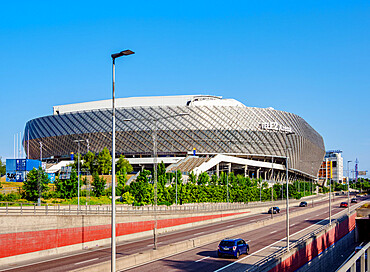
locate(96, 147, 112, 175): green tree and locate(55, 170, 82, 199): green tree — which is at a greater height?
locate(96, 147, 112, 175): green tree

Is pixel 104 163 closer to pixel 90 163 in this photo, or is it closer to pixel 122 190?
pixel 90 163

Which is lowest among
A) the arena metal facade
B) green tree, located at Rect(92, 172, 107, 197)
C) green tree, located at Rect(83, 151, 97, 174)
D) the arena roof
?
green tree, located at Rect(92, 172, 107, 197)

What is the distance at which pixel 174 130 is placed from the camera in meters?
141

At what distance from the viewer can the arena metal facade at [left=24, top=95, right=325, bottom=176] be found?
463ft

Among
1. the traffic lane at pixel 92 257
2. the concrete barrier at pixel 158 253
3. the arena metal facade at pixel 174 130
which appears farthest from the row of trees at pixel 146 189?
the concrete barrier at pixel 158 253

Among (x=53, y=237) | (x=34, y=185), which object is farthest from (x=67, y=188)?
(x=53, y=237)

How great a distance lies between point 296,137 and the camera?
6432 inches

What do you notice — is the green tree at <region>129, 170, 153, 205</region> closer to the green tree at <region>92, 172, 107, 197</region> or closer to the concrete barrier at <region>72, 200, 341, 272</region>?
the green tree at <region>92, 172, 107, 197</region>

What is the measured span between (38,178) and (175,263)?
37.2 meters

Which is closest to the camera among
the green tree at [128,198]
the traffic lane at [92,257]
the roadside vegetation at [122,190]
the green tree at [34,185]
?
the traffic lane at [92,257]

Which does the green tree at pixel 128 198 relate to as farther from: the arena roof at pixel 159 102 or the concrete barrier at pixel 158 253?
the arena roof at pixel 159 102

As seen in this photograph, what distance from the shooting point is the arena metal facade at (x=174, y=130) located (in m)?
141

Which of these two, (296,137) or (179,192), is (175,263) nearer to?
(179,192)

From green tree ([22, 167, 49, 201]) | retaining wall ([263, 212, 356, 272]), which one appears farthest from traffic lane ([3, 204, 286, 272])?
green tree ([22, 167, 49, 201])
